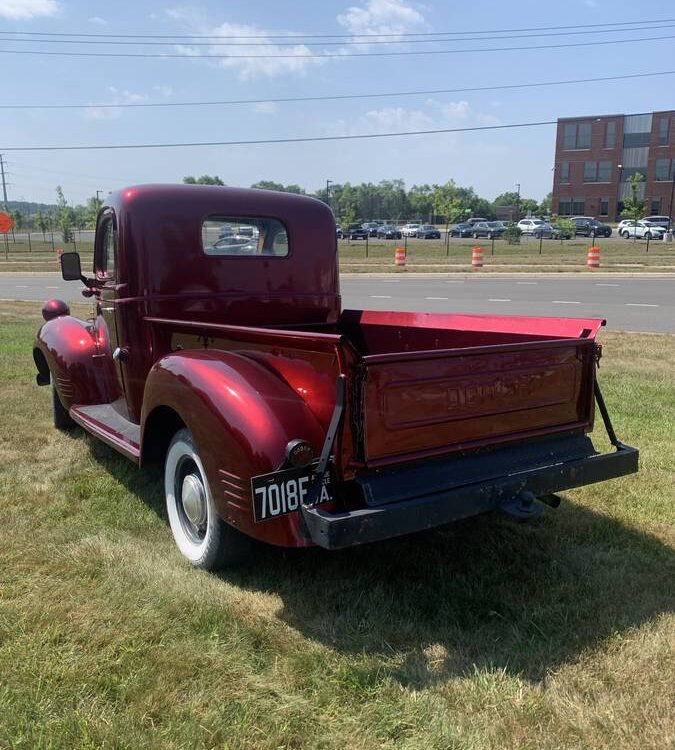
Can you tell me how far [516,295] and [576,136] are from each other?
6718 cm

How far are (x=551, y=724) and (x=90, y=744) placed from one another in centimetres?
151

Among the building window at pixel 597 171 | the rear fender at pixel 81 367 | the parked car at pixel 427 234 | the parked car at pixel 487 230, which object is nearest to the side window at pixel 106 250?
the rear fender at pixel 81 367

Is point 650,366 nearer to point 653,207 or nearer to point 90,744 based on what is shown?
point 90,744

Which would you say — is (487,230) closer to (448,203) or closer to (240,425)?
(448,203)

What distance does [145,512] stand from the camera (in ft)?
13.2

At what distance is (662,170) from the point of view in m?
71.1

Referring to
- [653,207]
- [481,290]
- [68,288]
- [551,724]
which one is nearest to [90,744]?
[551,724]

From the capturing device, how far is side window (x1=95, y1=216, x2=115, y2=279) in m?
4.55

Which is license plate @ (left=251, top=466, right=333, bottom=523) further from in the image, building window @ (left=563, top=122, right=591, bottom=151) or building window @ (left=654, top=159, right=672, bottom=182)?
building window @ (left=563, top=122, right=591, bottom=151)

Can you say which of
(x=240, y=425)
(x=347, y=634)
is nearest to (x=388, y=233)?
(x=240, y=425)

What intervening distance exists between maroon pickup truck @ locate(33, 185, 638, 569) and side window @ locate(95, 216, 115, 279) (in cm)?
3

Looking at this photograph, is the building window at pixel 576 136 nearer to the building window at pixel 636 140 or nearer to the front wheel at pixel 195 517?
the building window at pixel 636 140

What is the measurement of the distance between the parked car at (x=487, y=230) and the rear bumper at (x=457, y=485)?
52.1m

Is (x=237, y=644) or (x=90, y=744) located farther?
(x=237, y=644)
